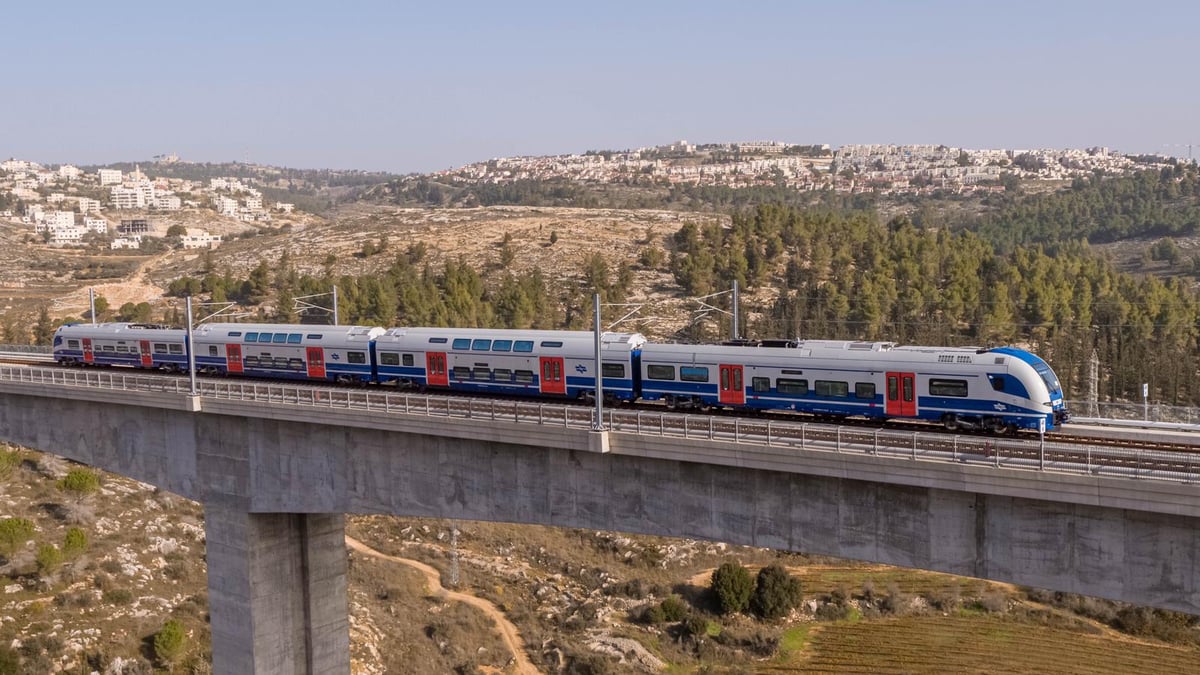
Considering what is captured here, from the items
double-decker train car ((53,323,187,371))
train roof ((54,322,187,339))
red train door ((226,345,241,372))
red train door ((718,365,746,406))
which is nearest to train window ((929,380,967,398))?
red train door ((718,365,746,406))

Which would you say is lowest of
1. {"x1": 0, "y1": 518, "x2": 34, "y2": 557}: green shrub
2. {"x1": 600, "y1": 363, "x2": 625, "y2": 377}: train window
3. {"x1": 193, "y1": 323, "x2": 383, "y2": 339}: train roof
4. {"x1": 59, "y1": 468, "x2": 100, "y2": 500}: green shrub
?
{"x1": 0, "y1": 518, "x2": 34, "y2": 557}: green shrub

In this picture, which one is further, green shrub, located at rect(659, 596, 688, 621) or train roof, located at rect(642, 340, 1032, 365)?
green shrub, located at rect(659, 596, 688, 621)

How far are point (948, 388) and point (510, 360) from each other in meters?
16.1

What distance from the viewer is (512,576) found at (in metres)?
59.7

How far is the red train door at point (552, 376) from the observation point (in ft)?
122

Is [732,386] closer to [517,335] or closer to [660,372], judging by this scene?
[660,372]

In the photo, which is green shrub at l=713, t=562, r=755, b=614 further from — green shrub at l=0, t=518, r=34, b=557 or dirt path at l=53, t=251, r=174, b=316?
dirt path at l=53, t=251, r=174, b=316

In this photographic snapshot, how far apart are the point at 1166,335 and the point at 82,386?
7300 centimetres

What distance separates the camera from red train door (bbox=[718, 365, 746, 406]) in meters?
33.8

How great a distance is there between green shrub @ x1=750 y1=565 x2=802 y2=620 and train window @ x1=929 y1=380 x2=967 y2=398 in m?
27.8

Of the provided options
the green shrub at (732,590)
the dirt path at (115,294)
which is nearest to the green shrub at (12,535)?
the green shrub at (732,590)

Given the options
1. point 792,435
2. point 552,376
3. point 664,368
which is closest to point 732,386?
point 664,368

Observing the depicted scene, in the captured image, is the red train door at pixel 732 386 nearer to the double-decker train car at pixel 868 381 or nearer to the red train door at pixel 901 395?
the double-decker train car at pixel 868 381

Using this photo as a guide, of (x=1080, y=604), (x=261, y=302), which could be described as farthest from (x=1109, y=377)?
(x=261, y=302)
